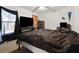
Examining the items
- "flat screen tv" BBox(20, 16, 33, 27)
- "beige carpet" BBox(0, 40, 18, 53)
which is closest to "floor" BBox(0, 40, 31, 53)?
"beige carpet" BBox(0, 40, 18, 53)

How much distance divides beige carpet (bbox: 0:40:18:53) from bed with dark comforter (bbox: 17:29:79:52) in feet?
0.30

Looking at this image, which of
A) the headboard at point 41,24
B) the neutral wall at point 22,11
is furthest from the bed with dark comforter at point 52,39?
the neutral wall at point 22,11

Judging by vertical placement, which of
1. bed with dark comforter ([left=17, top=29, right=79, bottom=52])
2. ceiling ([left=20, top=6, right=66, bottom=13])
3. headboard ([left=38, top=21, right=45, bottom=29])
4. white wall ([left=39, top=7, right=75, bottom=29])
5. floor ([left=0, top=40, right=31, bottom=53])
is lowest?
floor ([left=0, top=40, right=31, bottom=53])

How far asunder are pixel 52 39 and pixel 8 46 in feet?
1.60

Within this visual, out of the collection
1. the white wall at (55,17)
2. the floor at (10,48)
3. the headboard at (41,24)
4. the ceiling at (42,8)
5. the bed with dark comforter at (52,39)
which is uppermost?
the ceiling at (42,8)

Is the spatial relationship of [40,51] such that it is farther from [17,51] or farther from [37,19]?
[37,19]

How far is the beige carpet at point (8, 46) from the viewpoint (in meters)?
1.11

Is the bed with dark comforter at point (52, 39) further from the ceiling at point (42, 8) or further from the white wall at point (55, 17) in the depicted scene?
the ceiling at point (42, 8)

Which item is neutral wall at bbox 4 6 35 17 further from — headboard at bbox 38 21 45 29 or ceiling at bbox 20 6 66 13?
headboard at bbox 38 21 45 29

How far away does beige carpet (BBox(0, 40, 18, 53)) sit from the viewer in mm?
1108

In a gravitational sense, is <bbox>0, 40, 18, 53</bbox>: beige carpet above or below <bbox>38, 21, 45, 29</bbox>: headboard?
below

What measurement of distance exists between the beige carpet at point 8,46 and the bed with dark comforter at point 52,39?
0.30 ft

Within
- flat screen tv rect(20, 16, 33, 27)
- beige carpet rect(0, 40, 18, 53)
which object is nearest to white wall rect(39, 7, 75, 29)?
flat screen tv rect(20, 16, 33, 27)
